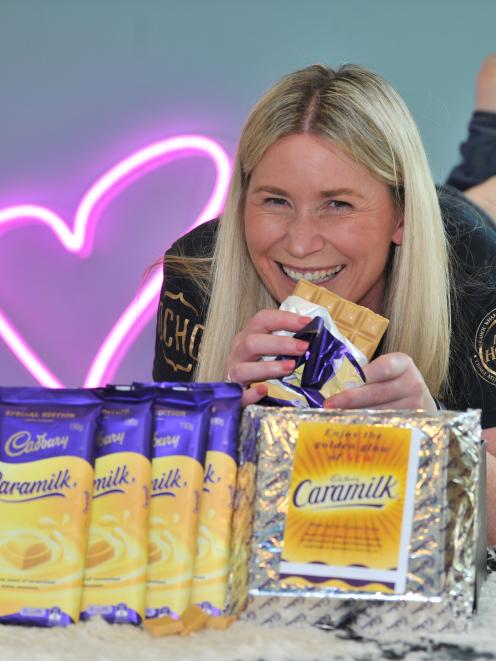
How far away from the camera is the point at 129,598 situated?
80 centimetres

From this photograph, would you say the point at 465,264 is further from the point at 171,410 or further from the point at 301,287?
the point at 171,410

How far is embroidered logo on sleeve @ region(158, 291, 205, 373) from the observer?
1669 millimetres

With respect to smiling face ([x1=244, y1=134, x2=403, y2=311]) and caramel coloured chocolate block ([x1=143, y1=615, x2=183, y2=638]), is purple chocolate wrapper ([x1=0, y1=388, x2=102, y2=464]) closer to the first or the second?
caramel coloured chocolate block ([x1=143, y1=615, x2=183, y2=638])

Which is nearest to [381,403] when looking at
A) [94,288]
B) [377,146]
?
[377,146]

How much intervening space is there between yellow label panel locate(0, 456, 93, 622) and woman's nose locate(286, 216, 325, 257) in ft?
2.04

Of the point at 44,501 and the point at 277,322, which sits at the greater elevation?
the point at 277,322

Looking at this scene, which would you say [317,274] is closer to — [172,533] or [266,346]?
[266,346]

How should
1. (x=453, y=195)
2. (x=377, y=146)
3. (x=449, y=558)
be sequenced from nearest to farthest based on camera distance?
(x=449, y=558)
(x=377, y=146)
(x=453, y=195)

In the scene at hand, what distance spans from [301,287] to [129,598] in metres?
0.49

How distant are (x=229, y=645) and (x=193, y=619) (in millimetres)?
43

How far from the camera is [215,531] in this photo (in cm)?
82

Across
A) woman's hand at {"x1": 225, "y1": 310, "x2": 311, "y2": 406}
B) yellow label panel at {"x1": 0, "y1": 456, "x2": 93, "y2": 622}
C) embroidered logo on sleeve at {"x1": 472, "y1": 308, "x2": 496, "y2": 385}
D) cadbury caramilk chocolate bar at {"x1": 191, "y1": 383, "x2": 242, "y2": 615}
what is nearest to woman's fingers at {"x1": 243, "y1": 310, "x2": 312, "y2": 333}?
woman's hand at {"x1": 225, "y1": 310, "x2": 311, "y2": 406}

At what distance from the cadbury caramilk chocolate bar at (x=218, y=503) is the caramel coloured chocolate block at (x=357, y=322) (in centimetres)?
26

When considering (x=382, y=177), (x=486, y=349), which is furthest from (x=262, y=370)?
(x=486, y=349)
